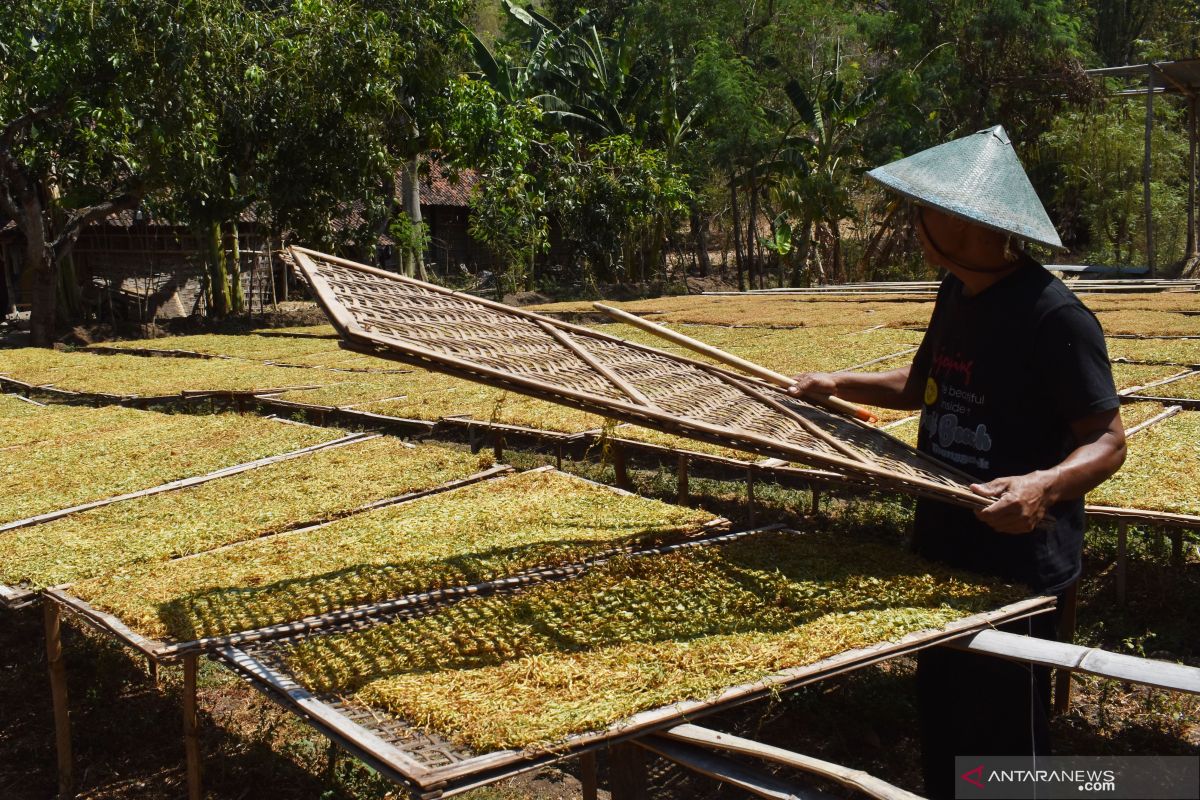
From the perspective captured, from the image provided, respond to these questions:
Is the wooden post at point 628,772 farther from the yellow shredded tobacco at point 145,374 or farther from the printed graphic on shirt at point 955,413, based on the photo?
the yellow shredded tobacco at point 145,374

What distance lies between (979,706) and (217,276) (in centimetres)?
1526

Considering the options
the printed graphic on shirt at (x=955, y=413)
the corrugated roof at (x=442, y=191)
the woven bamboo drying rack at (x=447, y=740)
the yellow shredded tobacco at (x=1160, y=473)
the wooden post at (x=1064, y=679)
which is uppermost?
the corrugated roof at (x=442, y=191)

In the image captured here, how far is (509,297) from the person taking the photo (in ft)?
54.4

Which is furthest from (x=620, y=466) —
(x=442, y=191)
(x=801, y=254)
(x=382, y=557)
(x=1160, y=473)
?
(x=442, y=191)

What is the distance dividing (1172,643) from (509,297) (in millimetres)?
13361

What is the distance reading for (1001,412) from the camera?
227cm

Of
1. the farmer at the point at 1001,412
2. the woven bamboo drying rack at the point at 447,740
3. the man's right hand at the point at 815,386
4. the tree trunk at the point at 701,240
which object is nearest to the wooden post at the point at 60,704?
the woven bamboo drying rack at the point at 447,740

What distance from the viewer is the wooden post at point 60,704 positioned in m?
3.31

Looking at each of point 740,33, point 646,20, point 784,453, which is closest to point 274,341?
point 784,453

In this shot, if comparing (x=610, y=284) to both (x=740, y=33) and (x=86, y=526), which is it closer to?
(x=740, y=33)

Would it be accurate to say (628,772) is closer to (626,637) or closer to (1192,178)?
(626,637)

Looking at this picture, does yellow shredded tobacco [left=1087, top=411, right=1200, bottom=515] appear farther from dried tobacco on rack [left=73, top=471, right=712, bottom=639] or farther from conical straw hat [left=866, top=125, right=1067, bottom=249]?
conical straw hat [left=866, top=125, right=1067, bottom=249]

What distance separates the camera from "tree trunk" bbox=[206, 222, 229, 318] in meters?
15.5

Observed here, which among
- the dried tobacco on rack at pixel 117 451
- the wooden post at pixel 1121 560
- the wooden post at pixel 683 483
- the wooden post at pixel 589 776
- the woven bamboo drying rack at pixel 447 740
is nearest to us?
the woven bamboo drying rack at pixel 447 740
